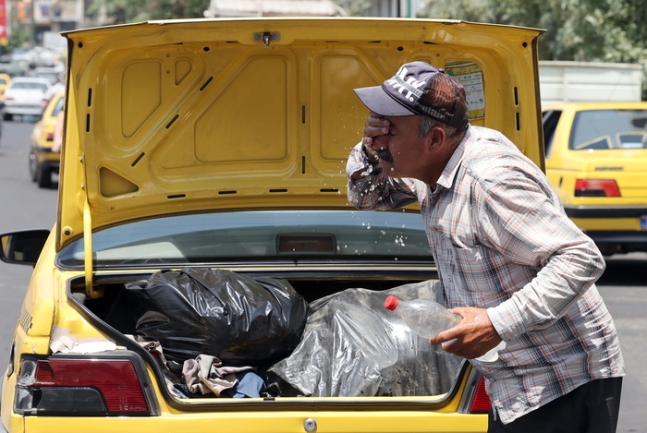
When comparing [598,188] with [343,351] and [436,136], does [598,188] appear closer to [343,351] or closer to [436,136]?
[343,351]

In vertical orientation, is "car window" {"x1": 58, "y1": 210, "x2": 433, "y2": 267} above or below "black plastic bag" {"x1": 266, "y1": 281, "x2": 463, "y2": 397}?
above

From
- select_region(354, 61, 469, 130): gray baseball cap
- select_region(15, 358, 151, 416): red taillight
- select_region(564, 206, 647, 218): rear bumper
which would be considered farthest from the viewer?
select_region(564, 206, 647, 218): rear bumper

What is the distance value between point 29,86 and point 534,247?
3944 centimetres

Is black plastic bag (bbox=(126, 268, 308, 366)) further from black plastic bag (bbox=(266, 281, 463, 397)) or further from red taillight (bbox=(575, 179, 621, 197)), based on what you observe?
red taillight (bbox=(575, 179, 621, 197))

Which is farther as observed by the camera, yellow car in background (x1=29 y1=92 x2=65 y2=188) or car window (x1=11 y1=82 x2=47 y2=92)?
car window (x1=11 y1=82 x2=47 y2=92)

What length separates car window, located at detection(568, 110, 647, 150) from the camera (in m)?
10.1

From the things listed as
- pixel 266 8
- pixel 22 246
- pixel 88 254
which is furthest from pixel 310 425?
A: pixel 266 8

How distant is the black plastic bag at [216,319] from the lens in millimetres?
3623

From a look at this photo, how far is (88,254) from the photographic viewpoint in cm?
379

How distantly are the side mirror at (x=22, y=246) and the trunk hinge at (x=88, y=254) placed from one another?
0.64 m

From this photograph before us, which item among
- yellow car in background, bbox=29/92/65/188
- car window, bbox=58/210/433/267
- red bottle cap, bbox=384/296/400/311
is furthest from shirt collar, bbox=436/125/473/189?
yellow car in background, bbox=29/92/65/188

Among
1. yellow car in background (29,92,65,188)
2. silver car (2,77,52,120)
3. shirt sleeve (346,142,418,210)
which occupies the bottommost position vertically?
silver car (2,77,52,120)

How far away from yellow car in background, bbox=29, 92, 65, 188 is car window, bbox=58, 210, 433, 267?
1204 centimetres

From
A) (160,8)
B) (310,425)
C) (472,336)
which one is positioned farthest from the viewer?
(160,8)
